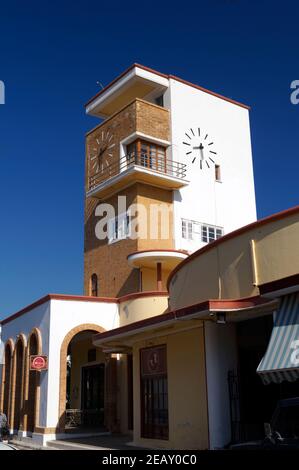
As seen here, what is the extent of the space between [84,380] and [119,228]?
7836 millimetres

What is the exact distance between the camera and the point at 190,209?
29.4 m

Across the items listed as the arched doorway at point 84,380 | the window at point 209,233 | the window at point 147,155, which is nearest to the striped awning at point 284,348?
the arched doorway at point 84,380

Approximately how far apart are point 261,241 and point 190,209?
1642cm

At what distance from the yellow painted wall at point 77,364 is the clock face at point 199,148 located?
435 inches

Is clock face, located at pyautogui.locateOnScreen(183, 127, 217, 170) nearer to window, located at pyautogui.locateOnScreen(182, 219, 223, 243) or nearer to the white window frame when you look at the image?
window, located at pyautogui.locateOnScreen(182, 219, 223, 243)

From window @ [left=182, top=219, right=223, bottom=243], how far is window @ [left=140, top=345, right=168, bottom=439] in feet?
37.9

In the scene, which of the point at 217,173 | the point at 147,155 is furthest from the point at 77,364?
the point at 217,173

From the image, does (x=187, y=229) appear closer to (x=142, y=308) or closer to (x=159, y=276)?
(x=159, y=276)

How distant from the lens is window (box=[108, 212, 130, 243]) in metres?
28.2

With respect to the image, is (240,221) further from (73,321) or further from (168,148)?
(73,321)

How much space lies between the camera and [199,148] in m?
30.9

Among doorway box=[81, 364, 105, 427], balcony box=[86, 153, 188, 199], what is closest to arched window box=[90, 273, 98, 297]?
doorway box=[81, 364, 105, 427]

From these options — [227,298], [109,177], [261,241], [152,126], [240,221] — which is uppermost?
[152,126]
